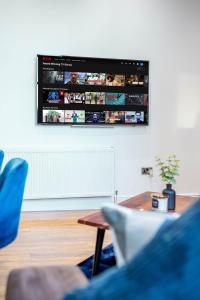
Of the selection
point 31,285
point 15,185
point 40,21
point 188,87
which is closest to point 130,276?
point 31,285

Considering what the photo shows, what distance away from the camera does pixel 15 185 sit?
8.16 feet

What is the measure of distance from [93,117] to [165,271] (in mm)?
4396

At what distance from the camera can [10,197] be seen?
248 cm

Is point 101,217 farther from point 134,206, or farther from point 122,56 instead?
point 122,56

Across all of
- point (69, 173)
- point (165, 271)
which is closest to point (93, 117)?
point (69, 173)

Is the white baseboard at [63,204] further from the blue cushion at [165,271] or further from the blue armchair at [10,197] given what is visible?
the blue cushion at [165,271]

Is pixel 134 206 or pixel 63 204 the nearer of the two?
pixel 134 206

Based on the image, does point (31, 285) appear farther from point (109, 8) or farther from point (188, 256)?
point (109, 8)

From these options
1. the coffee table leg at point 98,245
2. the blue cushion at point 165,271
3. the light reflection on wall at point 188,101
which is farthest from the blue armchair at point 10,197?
the light reflection on wall at point 188,101

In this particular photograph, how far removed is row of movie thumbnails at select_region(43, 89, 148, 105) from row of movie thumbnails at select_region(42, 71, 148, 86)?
0.40 ft

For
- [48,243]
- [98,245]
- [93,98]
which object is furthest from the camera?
[93,98]

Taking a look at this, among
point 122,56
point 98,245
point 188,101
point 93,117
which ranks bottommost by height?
point 98,245

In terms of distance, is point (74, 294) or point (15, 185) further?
point (15, 185)

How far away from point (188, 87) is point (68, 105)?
1625 millimetres
